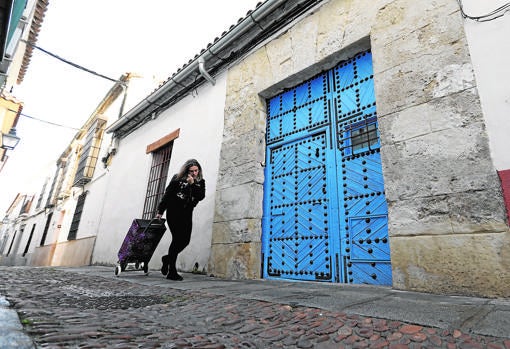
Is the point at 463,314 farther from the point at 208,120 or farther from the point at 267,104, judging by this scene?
the point at 208,120

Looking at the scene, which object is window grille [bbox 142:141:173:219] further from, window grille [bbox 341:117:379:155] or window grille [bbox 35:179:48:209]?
window grille [bbox 35:179:48:209]

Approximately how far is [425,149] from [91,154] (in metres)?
11.0

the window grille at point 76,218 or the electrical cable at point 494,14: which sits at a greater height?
the electrical cable at point 494,14

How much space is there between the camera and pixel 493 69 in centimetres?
231

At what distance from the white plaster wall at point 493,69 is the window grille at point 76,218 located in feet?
36.6

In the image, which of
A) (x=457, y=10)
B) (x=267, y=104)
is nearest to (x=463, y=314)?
(x=457, y=10)

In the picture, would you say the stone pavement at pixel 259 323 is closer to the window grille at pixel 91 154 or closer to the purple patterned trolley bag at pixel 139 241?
the purple patterned trolley bag at pixel 139 241

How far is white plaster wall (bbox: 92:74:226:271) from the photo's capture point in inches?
184

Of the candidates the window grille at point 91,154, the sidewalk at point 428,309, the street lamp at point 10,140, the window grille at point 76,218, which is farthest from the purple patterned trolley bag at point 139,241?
the street lamp at point 10,140

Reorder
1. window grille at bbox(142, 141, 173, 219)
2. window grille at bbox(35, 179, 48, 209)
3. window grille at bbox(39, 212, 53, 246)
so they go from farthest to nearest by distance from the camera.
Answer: window grille at bbox(35, 179, 48, 209) < window grille at bbox(39, 212, 53, 246) < window grille at bbox(142, 141, 173, 219)

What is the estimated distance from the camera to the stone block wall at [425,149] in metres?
2.09

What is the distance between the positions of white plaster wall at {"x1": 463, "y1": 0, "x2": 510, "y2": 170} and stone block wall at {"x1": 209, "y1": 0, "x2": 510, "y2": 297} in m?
0.06

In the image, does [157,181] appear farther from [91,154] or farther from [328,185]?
[91,154]

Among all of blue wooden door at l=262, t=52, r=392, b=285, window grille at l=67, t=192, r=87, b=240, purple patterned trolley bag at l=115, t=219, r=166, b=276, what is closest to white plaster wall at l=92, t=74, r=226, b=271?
purple patterned trolley bag at l=115, t=219, r=166, b=276
